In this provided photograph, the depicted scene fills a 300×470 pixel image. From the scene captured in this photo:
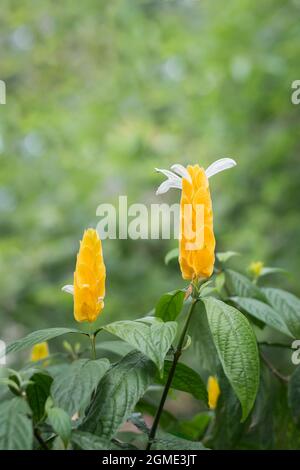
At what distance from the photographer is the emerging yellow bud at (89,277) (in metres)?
0.73

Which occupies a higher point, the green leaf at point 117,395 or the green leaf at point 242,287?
the green leaf at point 242,287

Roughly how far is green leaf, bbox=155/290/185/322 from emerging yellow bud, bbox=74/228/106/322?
3.5 inches

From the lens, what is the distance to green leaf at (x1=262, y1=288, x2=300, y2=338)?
2.96 ft

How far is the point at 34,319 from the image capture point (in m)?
2.89

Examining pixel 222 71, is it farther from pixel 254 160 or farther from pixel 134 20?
pixel 134 20

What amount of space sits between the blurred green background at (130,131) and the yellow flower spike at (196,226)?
176 centimetres

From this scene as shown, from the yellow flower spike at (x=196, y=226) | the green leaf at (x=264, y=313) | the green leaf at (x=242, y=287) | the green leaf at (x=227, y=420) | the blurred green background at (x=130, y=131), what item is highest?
the blurred green background at (x=130, y=131)

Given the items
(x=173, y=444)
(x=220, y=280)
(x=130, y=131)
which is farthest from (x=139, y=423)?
(x=130, y=131)

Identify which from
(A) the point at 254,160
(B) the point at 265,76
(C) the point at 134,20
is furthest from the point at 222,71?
(C) the point at 134,20

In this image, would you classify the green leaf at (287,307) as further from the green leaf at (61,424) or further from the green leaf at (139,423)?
the green leaf at (61,424)

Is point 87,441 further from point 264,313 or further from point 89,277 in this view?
point 264,313

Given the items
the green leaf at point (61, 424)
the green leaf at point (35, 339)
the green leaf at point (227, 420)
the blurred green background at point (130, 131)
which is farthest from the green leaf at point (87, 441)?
the blurred green background at point (130, 131)

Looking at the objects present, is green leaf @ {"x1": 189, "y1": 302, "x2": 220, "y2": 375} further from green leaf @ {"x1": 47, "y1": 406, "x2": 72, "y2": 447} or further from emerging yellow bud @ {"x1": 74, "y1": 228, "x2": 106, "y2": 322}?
green leaf @ {"x1": 47, "y1": 406, "x2": 72, "y2": 447}

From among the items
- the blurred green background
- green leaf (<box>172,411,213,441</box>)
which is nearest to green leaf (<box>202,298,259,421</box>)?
green leaf (<box>172,411,213,441</box>)
